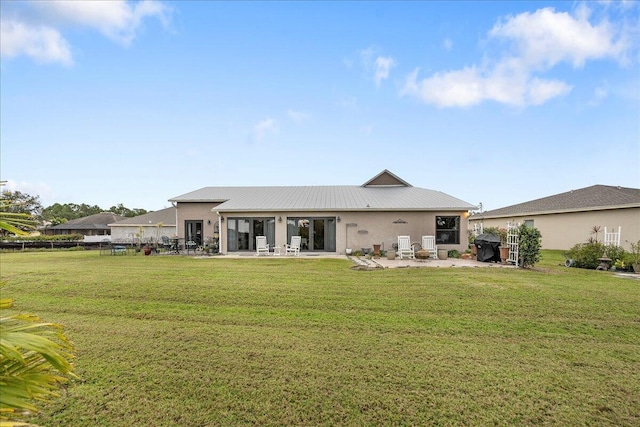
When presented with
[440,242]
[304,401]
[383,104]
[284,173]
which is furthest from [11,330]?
[284,173]

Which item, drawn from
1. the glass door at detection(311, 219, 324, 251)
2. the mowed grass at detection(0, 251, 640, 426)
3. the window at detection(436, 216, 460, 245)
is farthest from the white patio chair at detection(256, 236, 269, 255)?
the window at detection(436, 216, 460, 245)

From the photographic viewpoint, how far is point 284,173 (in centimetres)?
3225

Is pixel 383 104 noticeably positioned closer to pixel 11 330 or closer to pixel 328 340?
pixel 328 340

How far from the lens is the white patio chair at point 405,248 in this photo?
1609 cm

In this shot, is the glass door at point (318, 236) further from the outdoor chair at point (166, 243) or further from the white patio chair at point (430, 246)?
the outdoor chair at point (166, 243)

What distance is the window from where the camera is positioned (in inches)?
714

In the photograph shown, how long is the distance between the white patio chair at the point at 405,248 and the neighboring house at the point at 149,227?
64.2 ft

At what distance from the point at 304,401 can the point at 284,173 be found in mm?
29454

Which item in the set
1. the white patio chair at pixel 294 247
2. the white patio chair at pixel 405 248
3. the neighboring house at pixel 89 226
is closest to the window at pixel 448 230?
the white patio chair at pixel 405 248

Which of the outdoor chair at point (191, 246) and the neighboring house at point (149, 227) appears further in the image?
the neighboring house at point (149, 227)

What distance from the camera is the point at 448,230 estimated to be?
18188mm

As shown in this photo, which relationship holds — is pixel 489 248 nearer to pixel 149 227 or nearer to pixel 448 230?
pixel 448 230

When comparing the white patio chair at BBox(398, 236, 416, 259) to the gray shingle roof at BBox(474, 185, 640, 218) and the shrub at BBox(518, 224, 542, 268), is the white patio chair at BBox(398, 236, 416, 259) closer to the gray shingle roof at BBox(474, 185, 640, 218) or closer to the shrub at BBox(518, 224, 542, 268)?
the shrub at BBox(518, 224, 542, 268)

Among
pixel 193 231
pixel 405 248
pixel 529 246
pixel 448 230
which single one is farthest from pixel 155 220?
pixel 529 246
